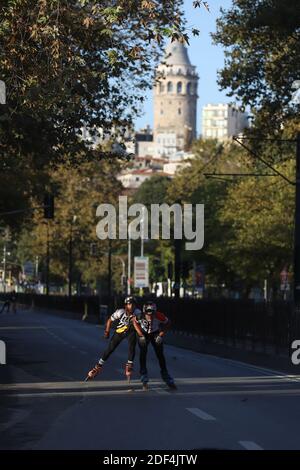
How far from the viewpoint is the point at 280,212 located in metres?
78.6

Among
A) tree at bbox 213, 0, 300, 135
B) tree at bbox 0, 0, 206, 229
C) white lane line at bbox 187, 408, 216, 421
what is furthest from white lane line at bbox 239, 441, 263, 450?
tree at bbox 213, 0, 300, 135

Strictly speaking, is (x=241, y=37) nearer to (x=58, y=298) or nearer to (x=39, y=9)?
(x=39, y=9)

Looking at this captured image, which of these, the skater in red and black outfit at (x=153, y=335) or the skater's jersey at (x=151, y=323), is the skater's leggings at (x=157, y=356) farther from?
the skater's jersey at (x=151, y=323)

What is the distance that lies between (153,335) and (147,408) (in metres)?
4.55

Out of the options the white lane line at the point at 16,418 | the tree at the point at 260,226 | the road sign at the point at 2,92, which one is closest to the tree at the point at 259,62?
the road sign at the point at 2,92

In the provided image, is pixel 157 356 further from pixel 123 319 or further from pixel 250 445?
pixel 250 445

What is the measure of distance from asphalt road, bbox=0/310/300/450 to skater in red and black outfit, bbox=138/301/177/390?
0.89 ft

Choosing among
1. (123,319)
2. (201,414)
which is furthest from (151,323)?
(201,414)

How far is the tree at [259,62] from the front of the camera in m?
40.1

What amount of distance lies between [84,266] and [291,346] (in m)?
98.3

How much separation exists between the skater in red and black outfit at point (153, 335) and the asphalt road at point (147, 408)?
0.89 ft

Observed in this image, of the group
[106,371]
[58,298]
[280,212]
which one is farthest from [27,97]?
[58,298]

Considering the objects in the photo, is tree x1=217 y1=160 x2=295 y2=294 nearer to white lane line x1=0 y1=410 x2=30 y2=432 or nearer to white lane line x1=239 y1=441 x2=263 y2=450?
white lane line x1=0 y1=410 x2=30 y2=432

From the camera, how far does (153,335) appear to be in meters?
22.8
